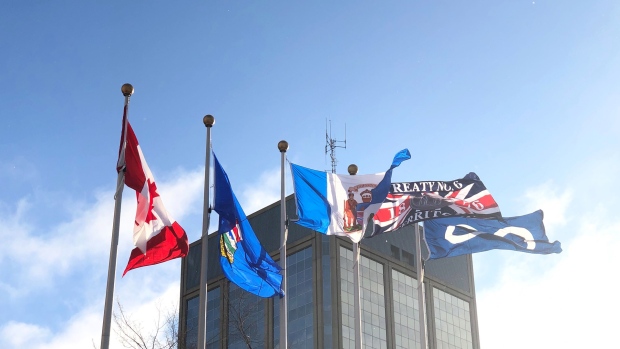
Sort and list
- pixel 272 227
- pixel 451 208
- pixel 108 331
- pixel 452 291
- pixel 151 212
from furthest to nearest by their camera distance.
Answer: pixel 452 291 < pixel 272 227 < pixel 451 208 < pixel 151 212 < pixel 108 331

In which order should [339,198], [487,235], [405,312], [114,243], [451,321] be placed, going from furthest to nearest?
1. [451,321]
2. [405,312]
3. [487,235]
4. [339,198]
5. [114,243]

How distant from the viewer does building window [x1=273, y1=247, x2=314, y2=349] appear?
281 ft

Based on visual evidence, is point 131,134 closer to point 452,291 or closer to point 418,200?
point 418,200

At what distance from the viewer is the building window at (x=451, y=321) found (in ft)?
327

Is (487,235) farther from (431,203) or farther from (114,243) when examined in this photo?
(114,243)

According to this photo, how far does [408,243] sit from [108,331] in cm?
7701

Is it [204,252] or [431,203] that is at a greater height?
[431,203]

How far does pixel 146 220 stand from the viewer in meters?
25.1

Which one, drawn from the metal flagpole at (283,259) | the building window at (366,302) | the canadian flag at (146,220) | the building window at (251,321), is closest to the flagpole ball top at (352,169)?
the metal flagpole at (283,259)

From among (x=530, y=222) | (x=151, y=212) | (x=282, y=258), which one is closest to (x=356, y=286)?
(x=282, y=258)

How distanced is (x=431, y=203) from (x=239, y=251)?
7.69 meters

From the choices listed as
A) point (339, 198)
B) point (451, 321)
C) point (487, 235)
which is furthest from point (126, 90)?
point (451, 321)

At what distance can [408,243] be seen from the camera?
321 feet

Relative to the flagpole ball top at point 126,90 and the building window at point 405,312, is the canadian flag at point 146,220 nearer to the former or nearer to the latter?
the flagpole ball top at point 126,90
